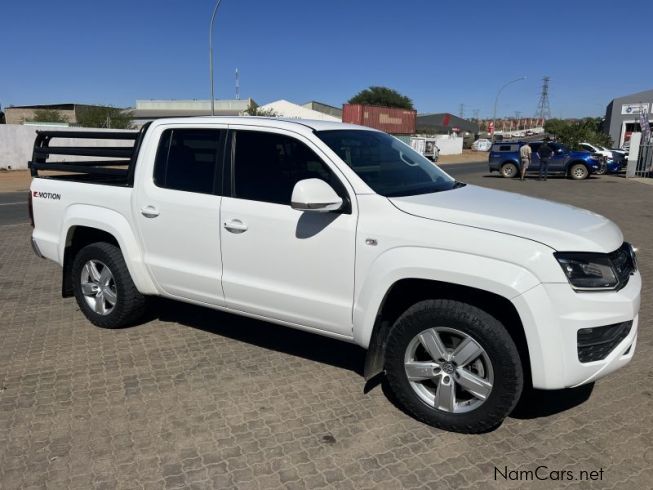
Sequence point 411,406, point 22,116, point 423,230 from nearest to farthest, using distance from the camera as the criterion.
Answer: point 423,230
point 411,406
point 22,116

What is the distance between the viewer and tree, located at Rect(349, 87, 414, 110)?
306ft

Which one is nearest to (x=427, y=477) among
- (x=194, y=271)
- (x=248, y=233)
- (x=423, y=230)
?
(x=423, y=230)

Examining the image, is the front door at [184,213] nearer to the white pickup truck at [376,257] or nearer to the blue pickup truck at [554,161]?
the white pickup truck at [376,257]

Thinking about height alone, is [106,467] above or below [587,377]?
below

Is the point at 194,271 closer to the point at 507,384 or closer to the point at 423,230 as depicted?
the point at 423,230

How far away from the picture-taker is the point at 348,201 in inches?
129

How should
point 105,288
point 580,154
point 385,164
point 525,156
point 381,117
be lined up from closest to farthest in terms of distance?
point 385,164 → point 105,288 → point 525,156 → point 580,154 → point 381,117

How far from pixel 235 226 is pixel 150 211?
87 centimetres

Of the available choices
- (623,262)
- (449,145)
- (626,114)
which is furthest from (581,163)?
(449,145)

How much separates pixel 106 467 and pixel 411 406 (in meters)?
Result: 1.71

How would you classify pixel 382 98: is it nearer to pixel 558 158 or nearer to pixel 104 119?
pixel 104 119
